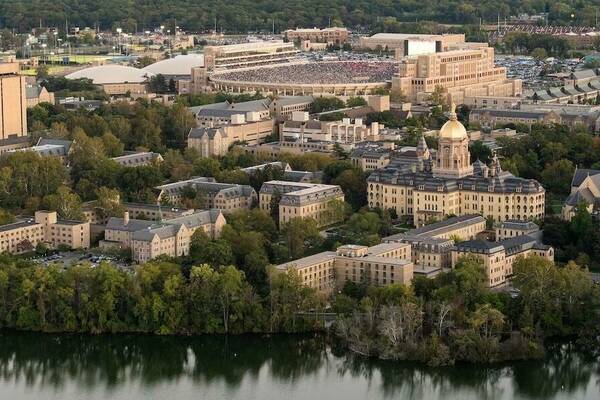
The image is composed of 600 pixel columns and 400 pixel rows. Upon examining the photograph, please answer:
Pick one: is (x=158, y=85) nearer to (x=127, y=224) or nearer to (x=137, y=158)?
(x=137, y=158)

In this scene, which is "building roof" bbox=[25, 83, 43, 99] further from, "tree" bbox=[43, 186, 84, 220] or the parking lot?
the parking lot

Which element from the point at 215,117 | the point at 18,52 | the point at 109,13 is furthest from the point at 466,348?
the point at 109,13

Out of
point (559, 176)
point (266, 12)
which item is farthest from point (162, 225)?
point (266, 12)

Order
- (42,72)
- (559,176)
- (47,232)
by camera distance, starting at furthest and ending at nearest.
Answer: (42,72), (559,176), (47,232)

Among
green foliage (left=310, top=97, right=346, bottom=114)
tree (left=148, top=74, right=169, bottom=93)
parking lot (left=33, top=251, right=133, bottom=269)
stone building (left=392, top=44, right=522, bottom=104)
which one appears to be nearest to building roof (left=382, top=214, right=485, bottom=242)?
parking lot (left=33, top=251, right=133, bottom=269)

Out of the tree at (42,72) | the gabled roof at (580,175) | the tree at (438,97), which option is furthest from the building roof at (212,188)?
the tree at (42,72)

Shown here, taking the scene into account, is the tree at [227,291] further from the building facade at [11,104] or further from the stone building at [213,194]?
the building facade at [11,104]
